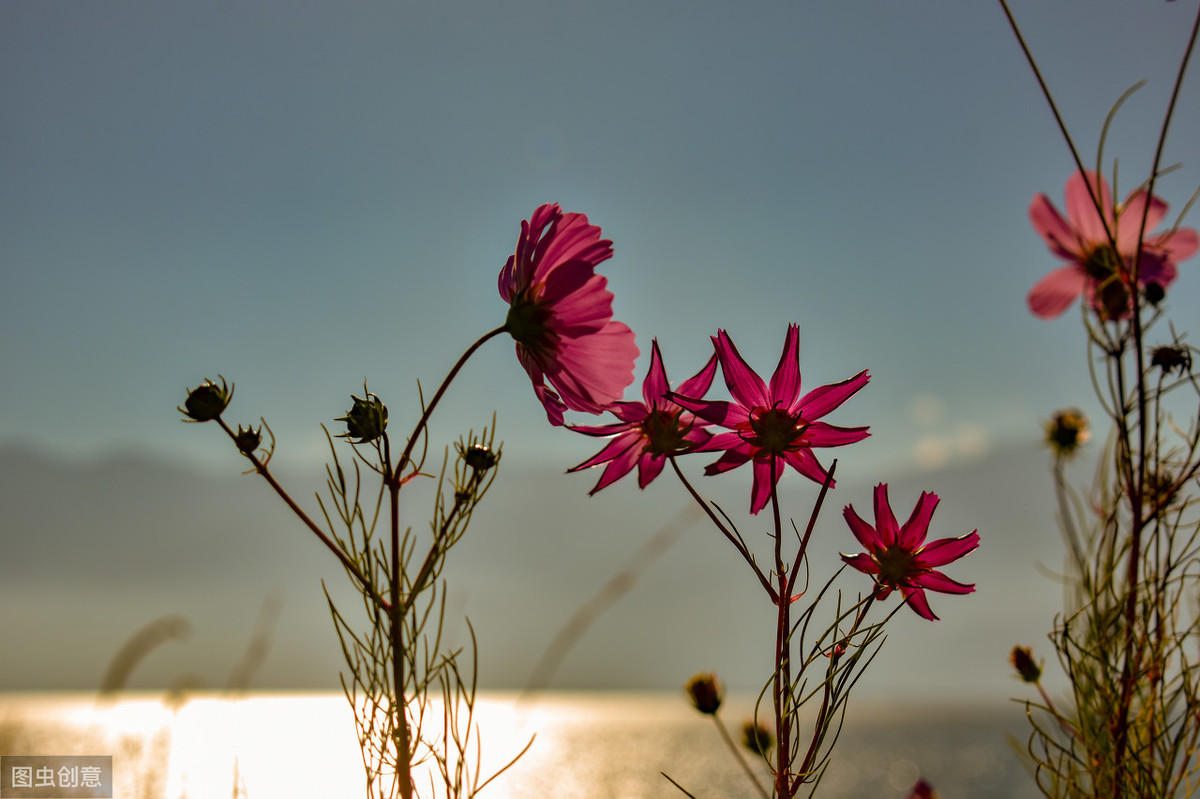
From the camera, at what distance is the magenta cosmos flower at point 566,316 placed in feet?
2.26

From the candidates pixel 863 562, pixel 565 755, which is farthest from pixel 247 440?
pixel 565 755

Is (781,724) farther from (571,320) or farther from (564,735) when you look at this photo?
(564,735)

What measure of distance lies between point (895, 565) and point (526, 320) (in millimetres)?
369

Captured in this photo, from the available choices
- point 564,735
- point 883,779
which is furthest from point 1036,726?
point 564,735

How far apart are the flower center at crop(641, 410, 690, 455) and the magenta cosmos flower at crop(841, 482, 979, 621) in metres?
0.15

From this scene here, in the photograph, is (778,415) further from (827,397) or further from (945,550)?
(945,550)

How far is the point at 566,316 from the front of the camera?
2.30ft

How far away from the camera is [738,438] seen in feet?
2.09

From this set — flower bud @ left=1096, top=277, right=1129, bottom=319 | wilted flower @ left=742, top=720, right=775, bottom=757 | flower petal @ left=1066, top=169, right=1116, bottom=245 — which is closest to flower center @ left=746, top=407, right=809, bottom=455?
wilted flower @ left=742, top=720, right=775, bottom=757

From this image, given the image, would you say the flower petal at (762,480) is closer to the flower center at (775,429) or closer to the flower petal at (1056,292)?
the flower center at (775,429)

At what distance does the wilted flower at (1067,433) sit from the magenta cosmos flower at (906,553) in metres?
1.10

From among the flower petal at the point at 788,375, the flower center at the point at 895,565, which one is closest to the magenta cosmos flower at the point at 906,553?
the flower center at the point at 895,565

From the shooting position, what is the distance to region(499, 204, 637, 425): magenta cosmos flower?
0.69 m

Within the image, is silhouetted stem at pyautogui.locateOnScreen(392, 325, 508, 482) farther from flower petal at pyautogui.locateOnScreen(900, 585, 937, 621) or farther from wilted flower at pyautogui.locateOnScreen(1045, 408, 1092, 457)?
wilted flower at pyautogui.locateOnScreen(1045, 408, 1092, 457)
